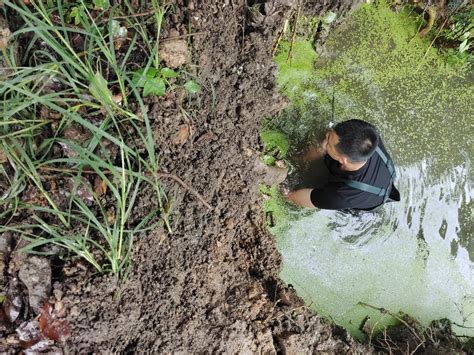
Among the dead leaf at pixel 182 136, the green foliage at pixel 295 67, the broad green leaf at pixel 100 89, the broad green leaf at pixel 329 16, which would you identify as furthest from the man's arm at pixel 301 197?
the broad green leaf at pixel 100 89

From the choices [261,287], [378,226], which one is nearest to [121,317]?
[261,287]

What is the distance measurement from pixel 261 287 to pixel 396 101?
1.32m

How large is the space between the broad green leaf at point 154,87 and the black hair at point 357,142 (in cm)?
82

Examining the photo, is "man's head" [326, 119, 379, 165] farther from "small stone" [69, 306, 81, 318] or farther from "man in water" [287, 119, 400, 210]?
"small stone" [69, 306, 81, 318]

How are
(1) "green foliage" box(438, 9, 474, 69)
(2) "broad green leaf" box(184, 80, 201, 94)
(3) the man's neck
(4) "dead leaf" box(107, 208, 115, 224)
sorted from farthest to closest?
1. (1) "green foliage" box(438, 9, 474, 69)
2. (3) the man's neck
3. (2) "broad green leaf" box(184, 80, 201, 94)
4. (4) "dead leaf" box(107, 208, 115, 224)

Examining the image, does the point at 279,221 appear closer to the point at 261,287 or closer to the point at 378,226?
the point at 261,287

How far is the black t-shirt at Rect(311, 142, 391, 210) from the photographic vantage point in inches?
77.2

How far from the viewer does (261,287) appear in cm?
190

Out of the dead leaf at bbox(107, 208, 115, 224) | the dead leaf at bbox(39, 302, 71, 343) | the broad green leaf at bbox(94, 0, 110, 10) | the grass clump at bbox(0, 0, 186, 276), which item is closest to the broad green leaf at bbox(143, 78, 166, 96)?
the grass clump at bbox(0, 0, 186, 276)

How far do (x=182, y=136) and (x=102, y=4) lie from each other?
52 cm

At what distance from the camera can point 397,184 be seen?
7.70ft

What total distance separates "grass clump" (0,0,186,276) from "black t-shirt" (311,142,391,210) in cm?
85

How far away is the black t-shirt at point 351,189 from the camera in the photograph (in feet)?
6.43

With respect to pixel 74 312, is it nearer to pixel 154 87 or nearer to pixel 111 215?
pixel 111 215
